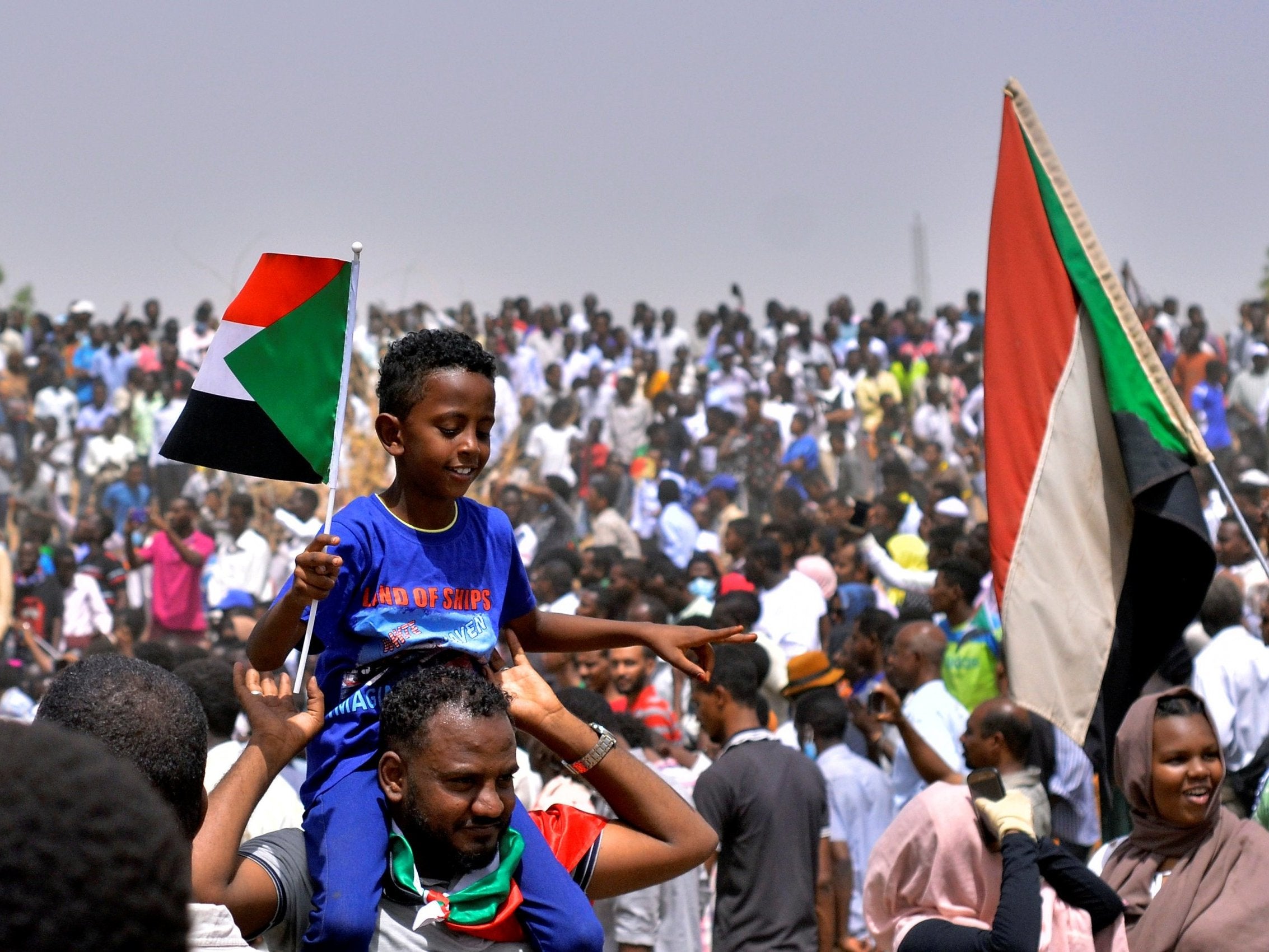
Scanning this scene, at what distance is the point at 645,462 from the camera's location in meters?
18.6

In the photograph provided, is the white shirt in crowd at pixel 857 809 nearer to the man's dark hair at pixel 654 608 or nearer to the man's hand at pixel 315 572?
the man's dark hair at pixel 654 608

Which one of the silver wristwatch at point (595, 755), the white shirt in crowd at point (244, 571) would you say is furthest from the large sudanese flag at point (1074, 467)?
the white shirt in crowd at point (244, 571)

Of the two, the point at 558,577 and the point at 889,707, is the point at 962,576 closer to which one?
the point at 889,707

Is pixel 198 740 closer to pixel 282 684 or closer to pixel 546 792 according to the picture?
pixel 282 684

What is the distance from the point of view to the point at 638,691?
810 centimetres

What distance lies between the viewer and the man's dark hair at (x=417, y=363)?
3324 mm

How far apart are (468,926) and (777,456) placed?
50.7ft

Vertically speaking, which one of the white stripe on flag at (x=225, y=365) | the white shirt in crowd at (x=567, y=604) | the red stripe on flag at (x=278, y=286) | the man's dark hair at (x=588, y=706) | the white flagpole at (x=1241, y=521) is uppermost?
the red stripe on flag at (x=278, y=286)

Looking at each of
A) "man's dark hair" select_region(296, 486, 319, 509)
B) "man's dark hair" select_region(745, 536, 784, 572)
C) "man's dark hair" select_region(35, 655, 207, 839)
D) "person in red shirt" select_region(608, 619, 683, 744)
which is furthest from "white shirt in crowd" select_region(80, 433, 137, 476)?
"man's dark hair" select_region(35, 655, 207, 839)

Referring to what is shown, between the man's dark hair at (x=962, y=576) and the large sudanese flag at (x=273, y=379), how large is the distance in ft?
19.5

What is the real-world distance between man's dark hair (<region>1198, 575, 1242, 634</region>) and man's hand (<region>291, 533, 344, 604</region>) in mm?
6239

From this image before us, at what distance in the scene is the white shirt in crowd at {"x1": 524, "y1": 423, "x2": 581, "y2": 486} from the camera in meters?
18.5

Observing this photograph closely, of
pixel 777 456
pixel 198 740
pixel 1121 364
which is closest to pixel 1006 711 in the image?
pixel 1121 364

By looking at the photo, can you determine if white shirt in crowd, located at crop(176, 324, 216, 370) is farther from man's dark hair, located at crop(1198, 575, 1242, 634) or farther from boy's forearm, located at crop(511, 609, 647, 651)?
boy's forearm, located at crop(511, 609, 647, 651)
